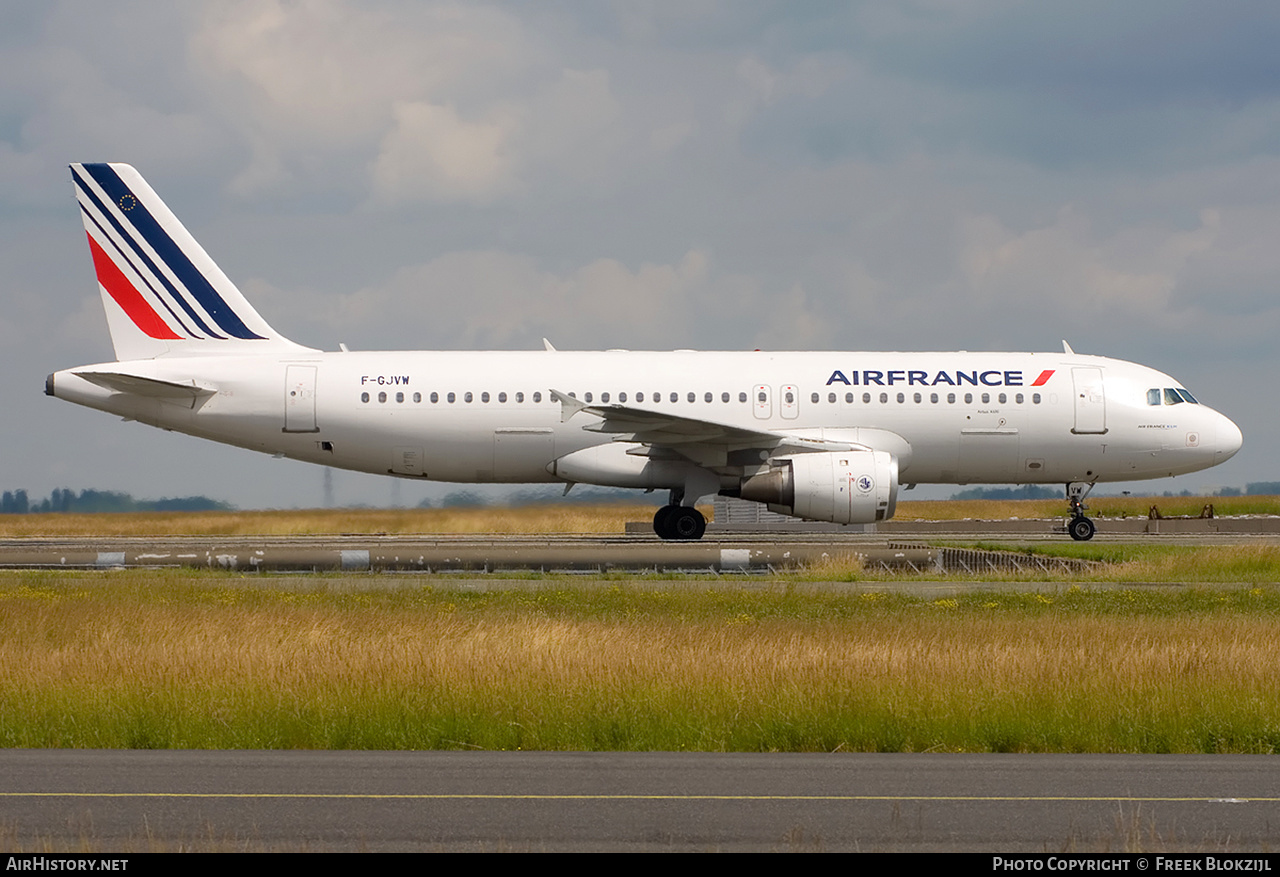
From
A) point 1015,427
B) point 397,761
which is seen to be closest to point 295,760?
point 397,761

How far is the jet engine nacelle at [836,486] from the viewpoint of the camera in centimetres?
3062

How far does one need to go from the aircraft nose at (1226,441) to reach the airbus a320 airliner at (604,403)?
51 millimetres

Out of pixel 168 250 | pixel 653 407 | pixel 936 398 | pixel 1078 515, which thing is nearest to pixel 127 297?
pixel 168 250

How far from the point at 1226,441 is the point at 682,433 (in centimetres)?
1450

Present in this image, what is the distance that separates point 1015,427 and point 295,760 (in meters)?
27.1

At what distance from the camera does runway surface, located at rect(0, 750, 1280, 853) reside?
23.3 feet

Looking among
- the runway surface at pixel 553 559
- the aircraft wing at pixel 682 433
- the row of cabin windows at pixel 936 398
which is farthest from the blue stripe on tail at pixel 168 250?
the row of cabin windows at pixel 936 398

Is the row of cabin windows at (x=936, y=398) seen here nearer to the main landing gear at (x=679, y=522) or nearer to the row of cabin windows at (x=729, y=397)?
the row of cabin windows at (x=729, y=397)

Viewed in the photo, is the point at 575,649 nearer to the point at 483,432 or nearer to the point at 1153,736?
the point at 1153,736

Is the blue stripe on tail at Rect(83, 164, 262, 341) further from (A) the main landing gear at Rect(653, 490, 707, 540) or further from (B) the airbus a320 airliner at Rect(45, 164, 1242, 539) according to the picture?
(A) the main landing gear at Rect(653, 490, 707, 540)

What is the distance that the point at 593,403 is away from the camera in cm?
3300

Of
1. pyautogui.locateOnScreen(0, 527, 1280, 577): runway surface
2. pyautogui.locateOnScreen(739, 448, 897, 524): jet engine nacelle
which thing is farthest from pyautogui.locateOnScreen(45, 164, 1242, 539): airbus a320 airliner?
pyautogui.locateOnScreen(0, 527, 1280, 577): runway surface

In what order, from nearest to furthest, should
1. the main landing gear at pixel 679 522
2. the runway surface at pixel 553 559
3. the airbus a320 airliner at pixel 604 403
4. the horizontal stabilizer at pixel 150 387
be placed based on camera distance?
the runway surface at pixel 553 559 → the horizontal stabilizer at pixel 150 387 → the airbus a320 airliner at pixel 604 403 → the main landing gear at pixel 679 522

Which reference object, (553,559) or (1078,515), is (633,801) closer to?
(553,559)
